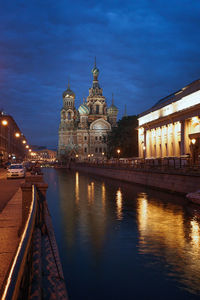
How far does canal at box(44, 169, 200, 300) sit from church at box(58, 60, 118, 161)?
122 m

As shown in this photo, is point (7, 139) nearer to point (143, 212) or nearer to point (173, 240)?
point (143, 212)

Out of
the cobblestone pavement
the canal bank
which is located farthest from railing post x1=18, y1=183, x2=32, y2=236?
the cobblestone pavement

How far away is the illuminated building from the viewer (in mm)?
40781

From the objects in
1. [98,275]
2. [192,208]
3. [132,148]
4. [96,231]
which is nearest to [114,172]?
[132,148]

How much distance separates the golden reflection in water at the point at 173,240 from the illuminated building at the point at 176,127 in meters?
14.3

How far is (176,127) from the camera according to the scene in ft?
157

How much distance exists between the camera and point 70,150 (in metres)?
152

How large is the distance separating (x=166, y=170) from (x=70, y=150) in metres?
121

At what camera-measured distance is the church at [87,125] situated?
152m

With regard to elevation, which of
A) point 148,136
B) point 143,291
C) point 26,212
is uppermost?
point 148,136

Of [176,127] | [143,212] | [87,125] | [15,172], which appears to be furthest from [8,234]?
[87,125]

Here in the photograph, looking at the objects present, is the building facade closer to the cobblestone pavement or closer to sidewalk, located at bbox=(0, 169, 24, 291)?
the cobblestone pavement

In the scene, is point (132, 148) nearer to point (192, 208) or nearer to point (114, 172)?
point (114, 172)

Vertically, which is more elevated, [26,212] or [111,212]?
[26,212]
